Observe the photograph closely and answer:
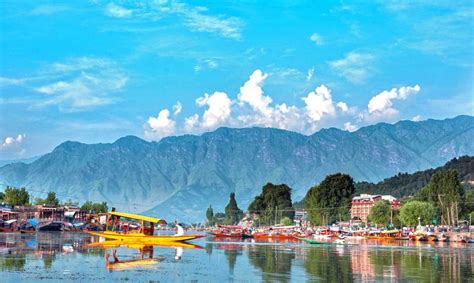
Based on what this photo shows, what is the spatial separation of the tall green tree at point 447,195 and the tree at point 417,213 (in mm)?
3796

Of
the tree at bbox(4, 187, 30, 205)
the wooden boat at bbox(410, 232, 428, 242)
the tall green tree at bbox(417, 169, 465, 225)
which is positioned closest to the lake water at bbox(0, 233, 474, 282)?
the wooden boat at bbox(410, 232, 428, 242)

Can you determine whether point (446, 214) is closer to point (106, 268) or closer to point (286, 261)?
point (286, 261)

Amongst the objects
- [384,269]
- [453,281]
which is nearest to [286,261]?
[384,269]

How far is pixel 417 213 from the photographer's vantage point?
161 metres

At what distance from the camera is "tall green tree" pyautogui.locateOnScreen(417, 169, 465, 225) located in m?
160

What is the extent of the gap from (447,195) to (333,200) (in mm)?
39263

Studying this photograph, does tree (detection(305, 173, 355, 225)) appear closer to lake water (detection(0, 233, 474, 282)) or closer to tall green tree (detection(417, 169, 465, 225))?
tall green tree (detection(417, 169, 465, 225))

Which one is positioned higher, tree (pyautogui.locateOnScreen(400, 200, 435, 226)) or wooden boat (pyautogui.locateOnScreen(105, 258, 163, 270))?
tree (pyautogui.locateOnScreen(400, 200, 435, 226))

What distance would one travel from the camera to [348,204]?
19100cm

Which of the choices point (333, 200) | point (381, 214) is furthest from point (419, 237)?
point (333, 200)

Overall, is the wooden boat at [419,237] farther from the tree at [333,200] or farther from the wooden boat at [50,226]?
the wooden boat at [50,226]

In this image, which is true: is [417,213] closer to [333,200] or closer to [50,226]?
[333,200]

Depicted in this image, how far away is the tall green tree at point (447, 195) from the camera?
6304 inches

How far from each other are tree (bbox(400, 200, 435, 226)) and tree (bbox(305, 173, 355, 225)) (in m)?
28.3
